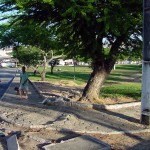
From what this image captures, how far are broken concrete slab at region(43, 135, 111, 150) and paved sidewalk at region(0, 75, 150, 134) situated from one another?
3.10 ft

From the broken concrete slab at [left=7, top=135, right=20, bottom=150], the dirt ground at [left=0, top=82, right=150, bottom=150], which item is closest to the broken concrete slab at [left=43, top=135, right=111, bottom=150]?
the dirt ground at [left=0, top=82, right=150, bottom=150]

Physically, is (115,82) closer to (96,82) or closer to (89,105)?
(96,82)

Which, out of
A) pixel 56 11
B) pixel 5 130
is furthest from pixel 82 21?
pixel 5 130

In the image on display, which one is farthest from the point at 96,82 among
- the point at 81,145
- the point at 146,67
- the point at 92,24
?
the point at 81,145

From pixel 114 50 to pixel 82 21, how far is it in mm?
2490

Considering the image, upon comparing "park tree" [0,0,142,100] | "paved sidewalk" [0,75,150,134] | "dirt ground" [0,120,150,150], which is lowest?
"dirt ground" [0,120,150,150]

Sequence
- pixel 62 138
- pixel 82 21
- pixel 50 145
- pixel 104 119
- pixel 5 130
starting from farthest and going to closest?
pixel 82 21 < pixel 104 119 < pixel 5 130 < pixel 62 138 < pixel 50 145

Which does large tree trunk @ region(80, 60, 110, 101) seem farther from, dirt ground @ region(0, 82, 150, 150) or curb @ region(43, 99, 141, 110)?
dirt ground @ region(0, 82, 150, 150)

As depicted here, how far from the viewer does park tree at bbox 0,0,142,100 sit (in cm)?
1116

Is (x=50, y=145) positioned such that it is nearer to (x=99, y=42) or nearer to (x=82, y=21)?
(x=82, y=21)

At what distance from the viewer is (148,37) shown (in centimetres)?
977

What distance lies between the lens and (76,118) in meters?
10.6

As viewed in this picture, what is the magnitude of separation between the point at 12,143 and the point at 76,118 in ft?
9.82

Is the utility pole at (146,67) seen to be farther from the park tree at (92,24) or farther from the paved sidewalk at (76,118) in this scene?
the park tree at (92,24)
